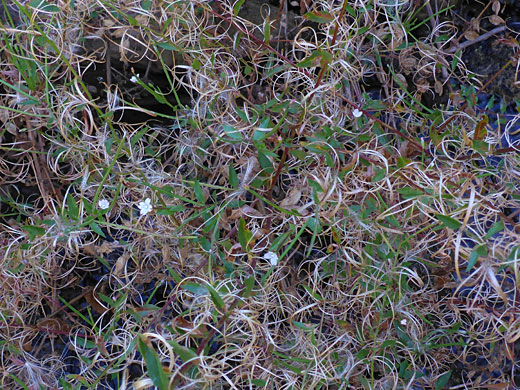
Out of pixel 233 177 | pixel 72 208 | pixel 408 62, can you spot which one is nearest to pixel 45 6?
pixel 72 208

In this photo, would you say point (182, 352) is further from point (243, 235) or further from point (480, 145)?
point (480, 145)

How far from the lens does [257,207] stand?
4.46ft

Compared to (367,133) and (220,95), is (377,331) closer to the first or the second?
(367,133)

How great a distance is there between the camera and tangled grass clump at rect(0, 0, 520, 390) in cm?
117

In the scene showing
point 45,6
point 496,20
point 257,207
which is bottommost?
point 257,207

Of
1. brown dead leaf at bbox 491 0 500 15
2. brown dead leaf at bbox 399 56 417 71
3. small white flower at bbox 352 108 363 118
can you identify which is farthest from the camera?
brown dead leaf at bbox 491 0 500 15

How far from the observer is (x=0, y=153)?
154cm

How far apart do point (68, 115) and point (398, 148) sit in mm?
932

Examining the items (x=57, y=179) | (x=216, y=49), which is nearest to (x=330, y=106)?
(x=216, y=49)

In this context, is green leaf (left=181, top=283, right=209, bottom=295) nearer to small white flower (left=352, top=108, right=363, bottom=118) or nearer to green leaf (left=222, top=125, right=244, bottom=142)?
green leaf (left=222, top=125, right=244, bottom=142)

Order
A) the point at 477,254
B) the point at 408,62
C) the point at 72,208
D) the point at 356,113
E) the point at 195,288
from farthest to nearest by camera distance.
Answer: the point at 408,62
the point at 356,113
the point at 72,208
the point at 195,288
the point at 477,254

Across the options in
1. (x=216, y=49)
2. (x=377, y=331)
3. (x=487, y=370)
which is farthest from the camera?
(x=487, y=370)

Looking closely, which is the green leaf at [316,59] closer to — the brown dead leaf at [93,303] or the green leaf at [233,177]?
the green leaf at [233,177]

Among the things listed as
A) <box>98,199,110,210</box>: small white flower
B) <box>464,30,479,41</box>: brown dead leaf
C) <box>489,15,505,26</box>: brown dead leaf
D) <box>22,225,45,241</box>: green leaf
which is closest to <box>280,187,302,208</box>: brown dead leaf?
<box>98,199,110,210</box>: small white flower
